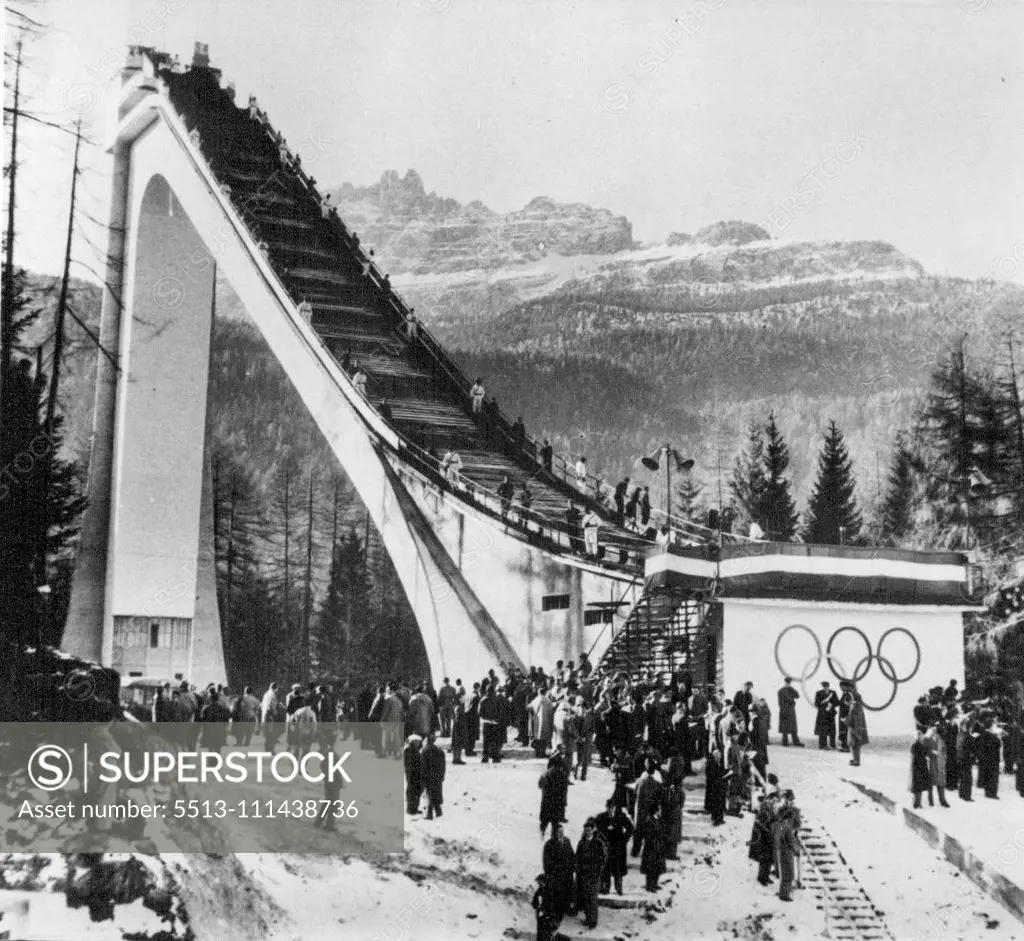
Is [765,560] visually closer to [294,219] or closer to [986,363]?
[986,363]

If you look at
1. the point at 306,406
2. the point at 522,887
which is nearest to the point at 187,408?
the point at 306,406

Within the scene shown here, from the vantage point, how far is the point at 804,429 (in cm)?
865

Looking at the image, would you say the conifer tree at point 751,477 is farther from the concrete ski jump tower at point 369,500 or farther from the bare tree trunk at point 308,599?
the bare tree trunk at point 308,599

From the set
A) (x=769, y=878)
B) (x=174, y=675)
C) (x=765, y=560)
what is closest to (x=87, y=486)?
(x=174, y=675)

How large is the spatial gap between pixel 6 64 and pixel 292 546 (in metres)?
4.24

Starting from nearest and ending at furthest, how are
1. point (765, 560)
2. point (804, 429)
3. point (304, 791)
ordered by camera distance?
1. point (304, 791)
2. point (765, 560)
3. point (804, 429)

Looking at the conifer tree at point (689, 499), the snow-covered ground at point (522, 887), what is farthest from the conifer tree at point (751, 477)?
the snow-covered ground at point (522, 887)

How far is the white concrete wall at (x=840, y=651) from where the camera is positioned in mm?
7980

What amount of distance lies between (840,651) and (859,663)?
16cm

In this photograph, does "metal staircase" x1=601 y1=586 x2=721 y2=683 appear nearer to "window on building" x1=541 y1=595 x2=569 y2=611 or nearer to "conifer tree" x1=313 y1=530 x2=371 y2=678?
"window on building" x1=541 y1=595 x2=569 y2=611

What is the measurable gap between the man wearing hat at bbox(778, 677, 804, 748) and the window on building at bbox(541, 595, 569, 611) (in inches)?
59.4

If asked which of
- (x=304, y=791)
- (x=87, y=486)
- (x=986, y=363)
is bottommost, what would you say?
(x=304, y=791)

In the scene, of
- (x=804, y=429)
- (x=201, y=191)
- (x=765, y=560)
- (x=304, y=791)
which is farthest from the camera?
(x=201, y=191)

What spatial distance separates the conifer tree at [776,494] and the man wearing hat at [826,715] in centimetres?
114
